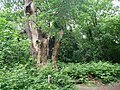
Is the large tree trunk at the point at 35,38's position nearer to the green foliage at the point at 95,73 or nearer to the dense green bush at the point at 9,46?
the green foliage at the point at 95,73

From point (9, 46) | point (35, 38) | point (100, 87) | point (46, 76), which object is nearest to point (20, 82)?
point (9, 46)

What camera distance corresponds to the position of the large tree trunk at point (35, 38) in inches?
424

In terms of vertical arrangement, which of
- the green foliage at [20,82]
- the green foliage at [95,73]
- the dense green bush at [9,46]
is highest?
the dense green bush at [9,46]

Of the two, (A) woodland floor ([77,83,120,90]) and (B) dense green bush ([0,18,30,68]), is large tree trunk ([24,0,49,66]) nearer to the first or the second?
(A) woodland floor ([77,83,120,90])

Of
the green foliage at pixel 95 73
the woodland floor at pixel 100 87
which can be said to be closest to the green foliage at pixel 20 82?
the woodland floor at pixel 100 87

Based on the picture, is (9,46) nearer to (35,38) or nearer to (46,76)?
(46,76)

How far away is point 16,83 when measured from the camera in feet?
19.5

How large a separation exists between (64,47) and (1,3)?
5481 millimetres

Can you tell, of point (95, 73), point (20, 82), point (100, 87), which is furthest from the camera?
point (95, 73)

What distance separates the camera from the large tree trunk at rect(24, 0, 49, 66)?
10.8m

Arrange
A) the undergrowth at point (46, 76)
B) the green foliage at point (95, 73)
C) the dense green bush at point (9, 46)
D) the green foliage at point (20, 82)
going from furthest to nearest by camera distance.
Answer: the green foliage at point (95, 73) → the dense green bush at point (9, 46) → the undergrowth at point (46, 76) → the green foliage at point (20, 82)

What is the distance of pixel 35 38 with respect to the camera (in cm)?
1080

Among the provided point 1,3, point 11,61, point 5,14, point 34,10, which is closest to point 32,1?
point 34,10

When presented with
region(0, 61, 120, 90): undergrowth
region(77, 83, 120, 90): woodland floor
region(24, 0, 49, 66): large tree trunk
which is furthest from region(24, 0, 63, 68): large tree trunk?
region(77, 83, 120, 90): woodland floor
